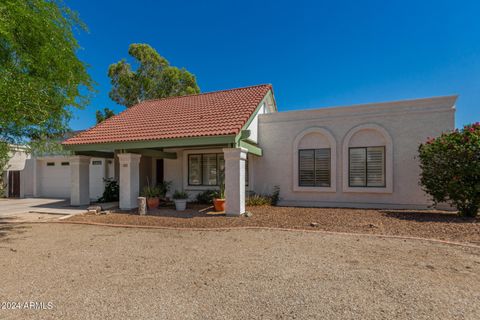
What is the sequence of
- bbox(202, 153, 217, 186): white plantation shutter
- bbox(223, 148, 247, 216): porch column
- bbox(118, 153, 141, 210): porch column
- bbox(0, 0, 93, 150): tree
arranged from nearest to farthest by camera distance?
bbox(0, 0, 93, 150): tree < bbox(223, 148, 247, 216): porch column < bbox(118, 153, 141, 210): porch column < bbox(202, 153, 217, 186): white plantation shutter

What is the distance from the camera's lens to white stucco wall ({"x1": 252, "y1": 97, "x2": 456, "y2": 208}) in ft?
35.8

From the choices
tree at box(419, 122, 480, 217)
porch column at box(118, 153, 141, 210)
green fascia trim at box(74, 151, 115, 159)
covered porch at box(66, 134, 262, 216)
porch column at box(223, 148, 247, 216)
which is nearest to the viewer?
tree at box(419, 122, 480, 217)

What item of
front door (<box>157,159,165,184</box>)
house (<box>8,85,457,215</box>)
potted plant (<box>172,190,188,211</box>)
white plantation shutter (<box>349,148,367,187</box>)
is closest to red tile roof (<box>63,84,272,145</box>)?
house (<box>8,85,457,215</box>)

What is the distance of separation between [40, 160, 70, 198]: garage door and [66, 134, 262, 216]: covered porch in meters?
4.28

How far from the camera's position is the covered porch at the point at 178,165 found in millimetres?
9781

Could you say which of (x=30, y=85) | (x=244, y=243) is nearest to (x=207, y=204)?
(x=244, y=243)

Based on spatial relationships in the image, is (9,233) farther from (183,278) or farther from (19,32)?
(183,278)

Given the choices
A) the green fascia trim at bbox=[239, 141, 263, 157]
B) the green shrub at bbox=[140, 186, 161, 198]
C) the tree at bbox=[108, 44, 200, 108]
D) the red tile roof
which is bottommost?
the green shrub at bbox=[140, 186, 161, 198]

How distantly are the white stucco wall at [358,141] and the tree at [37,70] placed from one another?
8388 millimetres

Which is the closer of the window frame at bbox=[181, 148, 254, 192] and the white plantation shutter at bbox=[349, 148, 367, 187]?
the white plantation shutter at bbox=[349, 148, 367, 187]

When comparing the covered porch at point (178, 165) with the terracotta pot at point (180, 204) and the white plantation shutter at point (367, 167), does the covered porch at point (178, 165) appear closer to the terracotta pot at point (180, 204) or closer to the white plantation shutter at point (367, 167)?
the terracotta pot at point (180, 204)

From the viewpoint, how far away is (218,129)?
10305 mm

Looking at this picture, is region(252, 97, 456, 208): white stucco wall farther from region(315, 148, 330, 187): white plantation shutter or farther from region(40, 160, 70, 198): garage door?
region(40, 160, 70, 198): garage door

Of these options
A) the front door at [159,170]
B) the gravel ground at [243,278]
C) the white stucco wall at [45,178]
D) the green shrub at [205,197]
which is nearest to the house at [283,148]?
the green shrub at [205,197]
